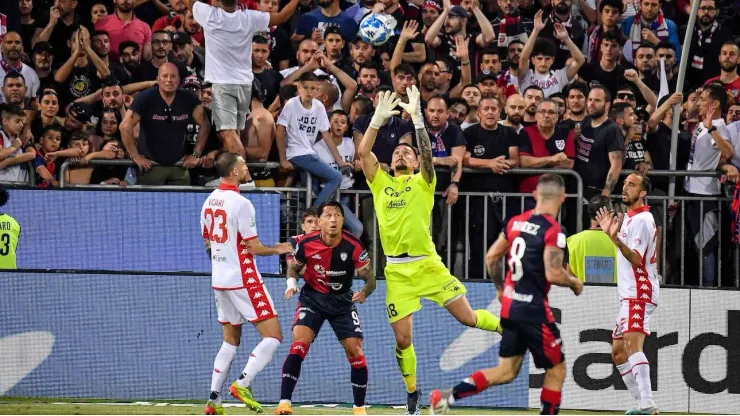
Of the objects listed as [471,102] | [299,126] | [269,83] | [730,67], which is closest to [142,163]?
[299,126]

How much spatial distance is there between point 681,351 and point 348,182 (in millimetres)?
4552

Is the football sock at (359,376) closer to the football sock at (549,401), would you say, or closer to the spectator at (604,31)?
the football sock at (549,401)

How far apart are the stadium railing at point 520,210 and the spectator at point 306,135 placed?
0.22 meters

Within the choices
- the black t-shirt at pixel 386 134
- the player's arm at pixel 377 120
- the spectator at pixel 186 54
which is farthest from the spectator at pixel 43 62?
the player's arm at pixel 377 120

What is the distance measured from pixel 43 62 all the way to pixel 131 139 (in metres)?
2.72

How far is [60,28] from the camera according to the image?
19.0 meters

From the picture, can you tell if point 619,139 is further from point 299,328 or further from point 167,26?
point 167,26

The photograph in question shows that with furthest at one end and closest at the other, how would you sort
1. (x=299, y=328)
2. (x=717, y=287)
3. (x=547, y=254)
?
(x=717, y=287) → (x=299, y=328) → (x=547, y=254)

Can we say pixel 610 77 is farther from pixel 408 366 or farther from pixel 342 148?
pixel 408 366

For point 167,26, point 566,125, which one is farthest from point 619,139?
point 167,26

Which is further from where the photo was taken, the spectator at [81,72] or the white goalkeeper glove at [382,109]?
the spectator at [81,72]

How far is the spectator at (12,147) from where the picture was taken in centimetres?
1617

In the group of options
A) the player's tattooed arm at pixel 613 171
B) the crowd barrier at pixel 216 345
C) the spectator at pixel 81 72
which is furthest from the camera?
the spectator at pixel 81 72

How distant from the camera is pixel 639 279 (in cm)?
1410
